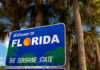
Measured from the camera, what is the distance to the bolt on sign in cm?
126

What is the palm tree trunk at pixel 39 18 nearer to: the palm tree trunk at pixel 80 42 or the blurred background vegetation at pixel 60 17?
the blurred background vegetation at pixel 60 17

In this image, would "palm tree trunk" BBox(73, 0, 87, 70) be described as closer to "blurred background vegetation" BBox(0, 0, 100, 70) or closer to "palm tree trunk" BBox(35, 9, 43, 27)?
"blurred background vegetation" BBox(0, 0, 100, 70)

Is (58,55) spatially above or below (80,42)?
below

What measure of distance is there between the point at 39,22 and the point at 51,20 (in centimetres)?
197

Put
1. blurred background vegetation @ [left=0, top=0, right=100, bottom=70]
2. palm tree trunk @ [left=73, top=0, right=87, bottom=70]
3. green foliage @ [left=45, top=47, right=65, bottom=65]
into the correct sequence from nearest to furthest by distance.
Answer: green foliage @ [left=45, top=47, right=65, bottom=65] < palm tree trunk @ [left=73, top=0, right=87, bottom=70] < blurred background vegetation @ [left=0, top=0, right=100, bottom=70]

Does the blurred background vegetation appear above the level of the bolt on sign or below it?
above

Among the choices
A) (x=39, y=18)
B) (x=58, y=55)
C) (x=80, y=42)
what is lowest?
(x=58, y=55)

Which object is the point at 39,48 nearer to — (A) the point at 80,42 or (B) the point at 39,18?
(A) the point at 80,42

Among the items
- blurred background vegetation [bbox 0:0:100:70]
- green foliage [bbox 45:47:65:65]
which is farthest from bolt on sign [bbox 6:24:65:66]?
blurred background vegetation [bbox 0:0:100:70]

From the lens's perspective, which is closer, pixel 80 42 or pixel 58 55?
pixel 58 55

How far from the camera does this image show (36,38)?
1466 mm

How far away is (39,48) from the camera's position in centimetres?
137

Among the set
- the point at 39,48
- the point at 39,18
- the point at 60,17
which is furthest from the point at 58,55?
the point at 60,17

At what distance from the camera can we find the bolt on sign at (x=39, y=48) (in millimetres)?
1264
